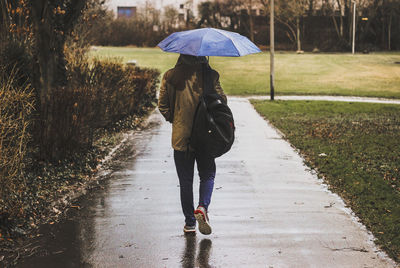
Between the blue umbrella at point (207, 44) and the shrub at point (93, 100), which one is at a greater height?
the blue umbrella at point (207, 44)

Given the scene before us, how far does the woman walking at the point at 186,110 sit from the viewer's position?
20.3 ft

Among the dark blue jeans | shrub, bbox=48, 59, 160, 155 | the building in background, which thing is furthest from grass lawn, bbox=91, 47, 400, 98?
the dark blue jeans

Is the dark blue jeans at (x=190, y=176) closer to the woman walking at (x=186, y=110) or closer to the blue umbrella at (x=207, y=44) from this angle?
the woman walking at (x=186, y=110)

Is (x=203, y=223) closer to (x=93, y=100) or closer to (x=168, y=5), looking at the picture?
(x=93, y=100)

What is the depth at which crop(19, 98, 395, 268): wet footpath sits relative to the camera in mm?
5711

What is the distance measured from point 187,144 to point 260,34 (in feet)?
177

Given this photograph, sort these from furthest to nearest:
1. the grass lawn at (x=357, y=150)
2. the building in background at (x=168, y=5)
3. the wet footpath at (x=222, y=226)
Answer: the building in background at (x=168, y=5) < the grass lawn at (x=357, y=150) < the wet footpath at (x=222, y=226)

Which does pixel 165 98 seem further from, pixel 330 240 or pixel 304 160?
pixel 304 160

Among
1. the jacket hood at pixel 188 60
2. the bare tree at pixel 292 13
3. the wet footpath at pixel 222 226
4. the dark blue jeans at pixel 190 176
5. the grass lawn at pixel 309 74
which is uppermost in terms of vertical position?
the bare tree at pixel 292 13

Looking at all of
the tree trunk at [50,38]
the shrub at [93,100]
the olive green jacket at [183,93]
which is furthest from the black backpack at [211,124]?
the tree trunk at [50,38]

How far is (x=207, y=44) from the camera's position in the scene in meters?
6.09

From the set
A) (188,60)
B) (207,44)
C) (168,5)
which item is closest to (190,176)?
(188,60)

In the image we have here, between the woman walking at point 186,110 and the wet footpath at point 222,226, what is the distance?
1.52 feet

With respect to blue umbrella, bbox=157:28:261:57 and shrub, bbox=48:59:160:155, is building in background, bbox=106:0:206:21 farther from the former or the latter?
blue umbrella, bbox=157:28:261:57
